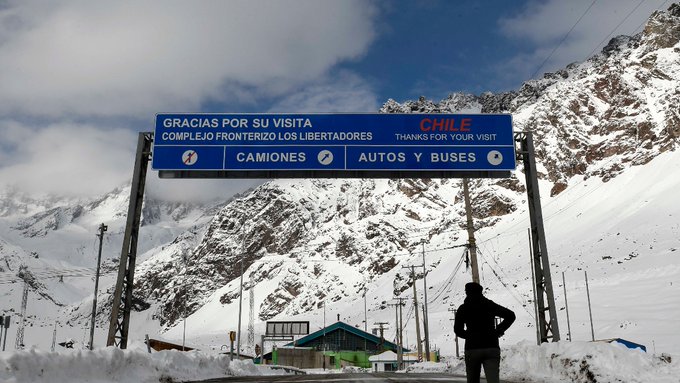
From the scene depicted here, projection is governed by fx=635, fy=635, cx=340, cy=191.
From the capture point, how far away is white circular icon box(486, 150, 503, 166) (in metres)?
19.9

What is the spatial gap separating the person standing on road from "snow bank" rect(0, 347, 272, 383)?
6.30m

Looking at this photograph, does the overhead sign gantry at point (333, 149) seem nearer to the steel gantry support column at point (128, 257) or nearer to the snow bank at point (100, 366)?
the steel gantry support column at point (128, 257)

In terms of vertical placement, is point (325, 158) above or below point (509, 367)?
above

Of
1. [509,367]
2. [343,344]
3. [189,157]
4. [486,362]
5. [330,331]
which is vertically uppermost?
[189,157]

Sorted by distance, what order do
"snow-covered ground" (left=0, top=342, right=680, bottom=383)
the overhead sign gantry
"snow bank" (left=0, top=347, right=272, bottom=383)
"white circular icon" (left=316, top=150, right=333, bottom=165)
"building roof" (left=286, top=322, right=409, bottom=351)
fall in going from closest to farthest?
"snow bank" (left=0, top=347, right=272, bottom=383) < "snow-covered ground" (left=0, top=342, right=680, bottom=383) < the overhead sign gantry < "white circular icon" (left=316, top=150, right=333, bottom=165) < "building roof" (left=286, top=322, right=409, bottom=351)

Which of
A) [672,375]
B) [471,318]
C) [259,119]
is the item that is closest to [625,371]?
[672,375]

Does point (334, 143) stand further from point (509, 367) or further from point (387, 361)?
point (387, 361)

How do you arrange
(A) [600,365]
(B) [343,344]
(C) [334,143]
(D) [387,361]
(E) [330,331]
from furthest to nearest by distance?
(B) [343,344]
(E) [330,331]
(D) [387,361]
(C) [334,143]
(A) [600,365]

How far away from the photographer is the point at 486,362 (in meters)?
7.19

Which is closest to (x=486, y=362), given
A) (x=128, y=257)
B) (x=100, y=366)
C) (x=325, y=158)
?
(x=100, y=366)

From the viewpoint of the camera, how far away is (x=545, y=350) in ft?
49.8

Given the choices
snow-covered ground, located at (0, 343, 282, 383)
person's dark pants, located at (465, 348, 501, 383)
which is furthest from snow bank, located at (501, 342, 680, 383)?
snow-covered ground, located at (0, 343, 282, 383)

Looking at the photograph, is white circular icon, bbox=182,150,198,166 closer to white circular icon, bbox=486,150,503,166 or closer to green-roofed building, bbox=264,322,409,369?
white circular icon, bbox=486,150,503,166

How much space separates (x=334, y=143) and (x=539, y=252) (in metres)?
7.33
